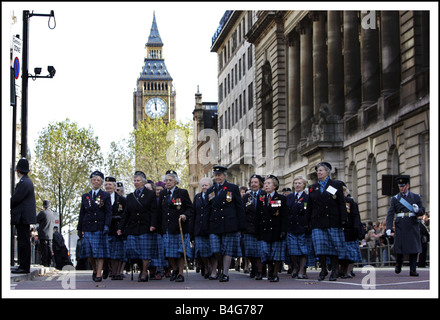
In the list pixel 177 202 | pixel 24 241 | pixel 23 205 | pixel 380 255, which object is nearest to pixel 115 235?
pixel 177 202

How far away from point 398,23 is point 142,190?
24.6m

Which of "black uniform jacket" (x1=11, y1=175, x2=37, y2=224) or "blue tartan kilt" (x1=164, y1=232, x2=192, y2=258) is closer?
"black uniform jacket" (x1=11, y1=175, x2=37, y2=224)

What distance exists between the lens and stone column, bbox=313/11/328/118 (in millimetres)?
51969

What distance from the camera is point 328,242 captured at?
1792cm

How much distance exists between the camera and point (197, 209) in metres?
20.2

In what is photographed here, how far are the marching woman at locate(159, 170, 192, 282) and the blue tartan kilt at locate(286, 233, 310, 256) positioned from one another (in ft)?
7.57

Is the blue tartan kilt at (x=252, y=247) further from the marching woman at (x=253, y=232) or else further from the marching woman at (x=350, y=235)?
the marching woman at (x=350, y=235)

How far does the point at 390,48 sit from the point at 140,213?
2433 centimetres

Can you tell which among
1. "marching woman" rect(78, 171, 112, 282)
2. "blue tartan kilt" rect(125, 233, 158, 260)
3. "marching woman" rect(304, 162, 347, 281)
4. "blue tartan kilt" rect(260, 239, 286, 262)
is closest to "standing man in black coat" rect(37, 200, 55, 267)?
"marching woman" rect(78, 171, 112, 282)

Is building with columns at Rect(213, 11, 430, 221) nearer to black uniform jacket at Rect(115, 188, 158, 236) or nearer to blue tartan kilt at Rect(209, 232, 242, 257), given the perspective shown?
blue tartan kilt at Rect(209, 232, 242, 257)

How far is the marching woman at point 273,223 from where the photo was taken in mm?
19062
